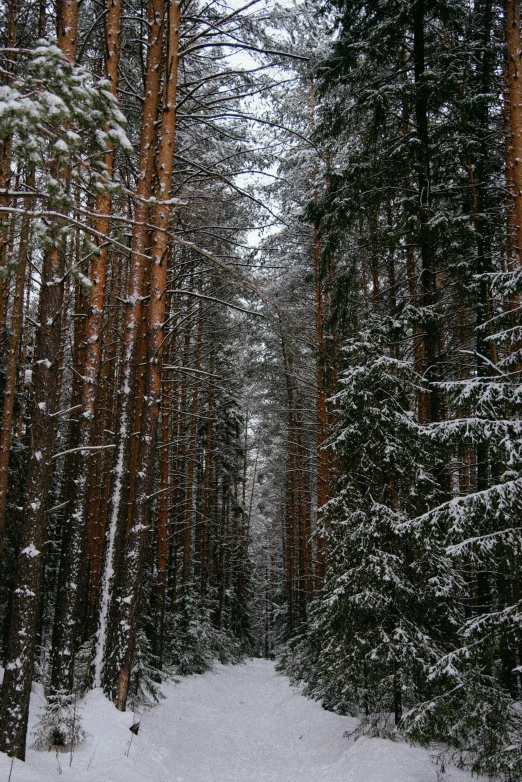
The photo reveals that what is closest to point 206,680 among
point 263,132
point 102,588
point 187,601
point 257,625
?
point 187,601

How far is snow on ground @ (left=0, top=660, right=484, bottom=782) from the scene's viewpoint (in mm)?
5777

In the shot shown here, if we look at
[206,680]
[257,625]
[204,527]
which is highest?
[204,527]

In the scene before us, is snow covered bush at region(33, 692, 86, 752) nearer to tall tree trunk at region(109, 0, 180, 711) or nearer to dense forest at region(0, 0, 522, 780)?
dense forest at region(0, 0, 522, 780)

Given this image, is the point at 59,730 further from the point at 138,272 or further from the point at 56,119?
the point at 138,272

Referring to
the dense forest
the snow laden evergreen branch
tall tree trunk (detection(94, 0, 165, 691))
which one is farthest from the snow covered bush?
the snow laden evergreen branch

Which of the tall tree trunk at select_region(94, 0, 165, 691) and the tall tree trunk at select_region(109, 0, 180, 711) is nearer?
the tall tree trunk at select_region(109, 0, 180, 711)

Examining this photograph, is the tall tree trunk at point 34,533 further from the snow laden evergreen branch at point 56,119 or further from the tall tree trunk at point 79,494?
the tall tree trunk at point 79,494

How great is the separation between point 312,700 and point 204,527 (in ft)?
34.5

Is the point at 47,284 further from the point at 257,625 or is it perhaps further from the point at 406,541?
the point at 257,625

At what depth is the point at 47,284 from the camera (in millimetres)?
5805

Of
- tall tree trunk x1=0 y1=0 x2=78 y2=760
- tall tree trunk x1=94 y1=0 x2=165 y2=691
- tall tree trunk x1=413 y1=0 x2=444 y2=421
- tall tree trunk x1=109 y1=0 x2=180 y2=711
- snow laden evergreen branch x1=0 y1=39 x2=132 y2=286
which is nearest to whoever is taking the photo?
snow laden evergreen branch x1=0 y1=39 x2=132 y2=286

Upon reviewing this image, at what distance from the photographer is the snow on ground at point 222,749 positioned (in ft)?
19.0

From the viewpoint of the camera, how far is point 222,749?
31.4ft

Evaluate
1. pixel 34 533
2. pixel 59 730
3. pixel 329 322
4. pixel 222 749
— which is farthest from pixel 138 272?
pixel 222 749
